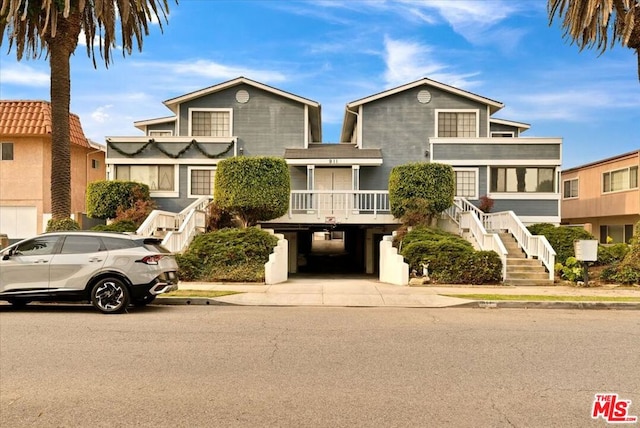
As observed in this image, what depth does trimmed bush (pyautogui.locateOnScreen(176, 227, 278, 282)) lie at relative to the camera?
15609 mm

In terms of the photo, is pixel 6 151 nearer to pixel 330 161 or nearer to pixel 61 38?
pixel 61 38

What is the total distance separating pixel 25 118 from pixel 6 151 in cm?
204

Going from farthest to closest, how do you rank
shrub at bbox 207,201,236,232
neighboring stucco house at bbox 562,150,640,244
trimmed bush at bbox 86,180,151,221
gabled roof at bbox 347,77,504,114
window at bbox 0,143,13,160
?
1. neighboring stucco house at bbox 562,150,640,244
2. window at bbox 0,143,13,160
3. gabled roof at bbox 347,77,504,114
4. trimmed bush at bbox 86,180,151,221
5. shrub at bbox 207,201,236,232

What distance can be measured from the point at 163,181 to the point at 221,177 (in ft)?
19.4

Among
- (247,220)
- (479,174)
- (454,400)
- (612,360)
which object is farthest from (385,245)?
(454,400)

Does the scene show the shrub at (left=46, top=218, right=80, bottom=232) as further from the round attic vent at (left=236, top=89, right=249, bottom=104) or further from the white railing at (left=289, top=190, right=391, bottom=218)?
the round attic vent at (left=236, top=89, right=249, bottom=104)

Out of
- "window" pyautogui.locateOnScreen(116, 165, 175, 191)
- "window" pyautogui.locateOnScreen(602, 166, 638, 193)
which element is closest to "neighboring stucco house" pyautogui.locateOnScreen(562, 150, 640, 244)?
"window" pyautogui.locateOnScreen(602, 166, 638, 193)

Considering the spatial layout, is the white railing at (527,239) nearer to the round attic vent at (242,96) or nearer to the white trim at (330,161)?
the white trim at (330,161)

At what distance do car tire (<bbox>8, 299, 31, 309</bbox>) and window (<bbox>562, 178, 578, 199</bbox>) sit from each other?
108 ft

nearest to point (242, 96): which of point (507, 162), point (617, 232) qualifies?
point (507, 162)

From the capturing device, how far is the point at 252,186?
18.5 metres

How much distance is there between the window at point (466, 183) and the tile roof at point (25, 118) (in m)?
20.2

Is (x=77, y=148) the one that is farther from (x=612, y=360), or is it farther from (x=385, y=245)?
(x=612, y=360)

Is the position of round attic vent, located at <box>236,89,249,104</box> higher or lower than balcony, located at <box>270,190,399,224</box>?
higher
